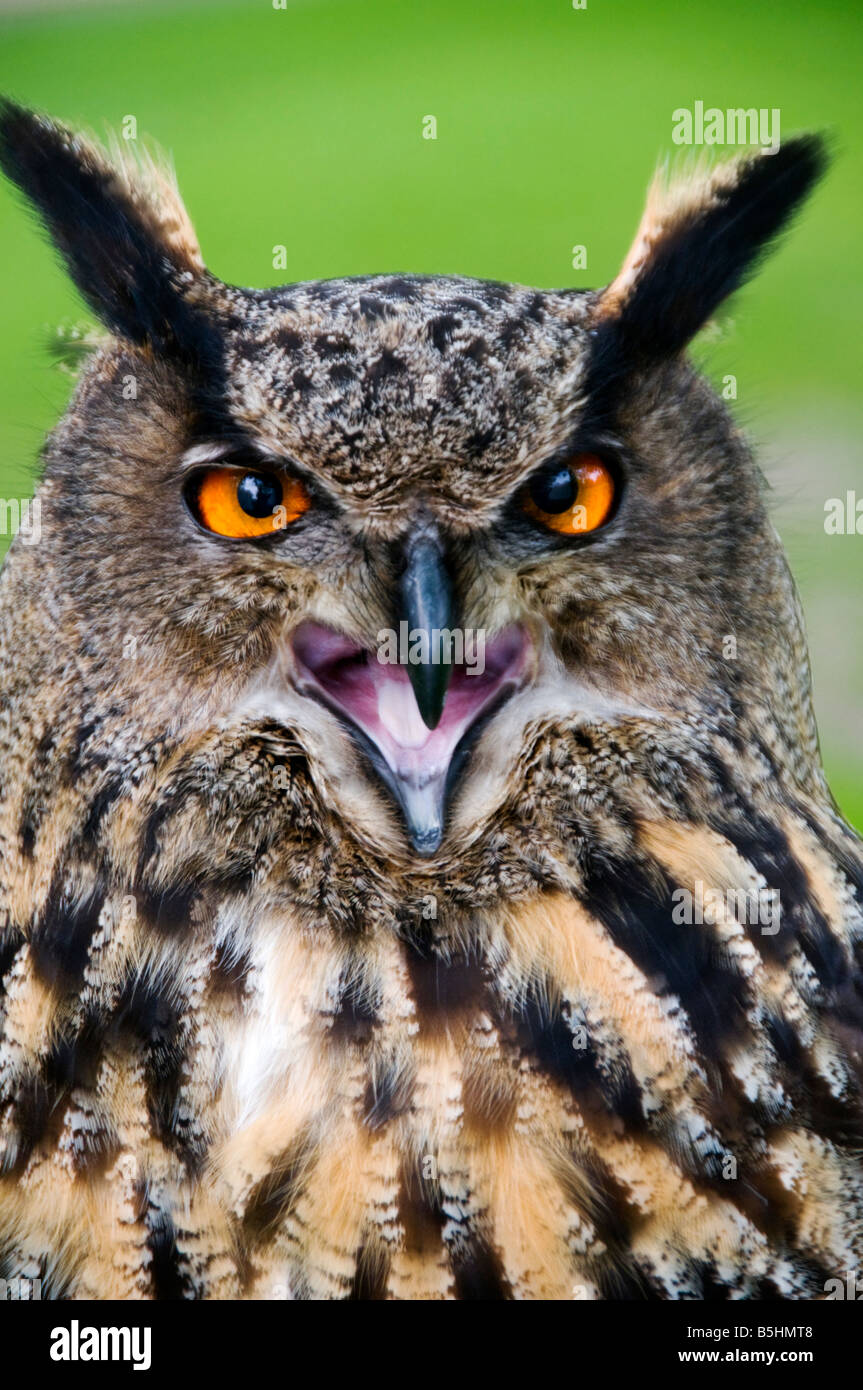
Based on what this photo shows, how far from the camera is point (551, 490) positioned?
4.62 feet

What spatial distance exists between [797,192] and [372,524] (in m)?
0.73

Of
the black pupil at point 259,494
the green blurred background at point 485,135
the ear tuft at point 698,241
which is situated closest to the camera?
the black pupil at point 259,494

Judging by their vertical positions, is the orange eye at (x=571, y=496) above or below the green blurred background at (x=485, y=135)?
below

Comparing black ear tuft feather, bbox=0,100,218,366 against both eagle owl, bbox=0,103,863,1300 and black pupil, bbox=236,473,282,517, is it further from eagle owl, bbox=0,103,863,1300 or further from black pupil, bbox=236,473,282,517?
black pupil, bbox=236,473,282,517

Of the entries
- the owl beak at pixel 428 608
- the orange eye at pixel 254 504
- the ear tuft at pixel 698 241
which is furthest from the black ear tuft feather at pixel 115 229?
the ear tuft at pixel 698 241

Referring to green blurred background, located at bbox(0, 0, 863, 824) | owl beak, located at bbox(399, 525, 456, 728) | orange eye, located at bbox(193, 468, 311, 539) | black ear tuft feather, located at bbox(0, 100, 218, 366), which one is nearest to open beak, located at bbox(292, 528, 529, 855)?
owl beak, located at bbox(399, 525, 456, 728)

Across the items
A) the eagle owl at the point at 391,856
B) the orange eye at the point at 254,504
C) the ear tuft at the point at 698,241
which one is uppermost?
the ear tuft at the point at 698,241

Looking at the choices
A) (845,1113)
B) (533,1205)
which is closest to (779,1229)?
(845,1113)

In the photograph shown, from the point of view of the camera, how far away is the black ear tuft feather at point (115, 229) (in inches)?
57.2

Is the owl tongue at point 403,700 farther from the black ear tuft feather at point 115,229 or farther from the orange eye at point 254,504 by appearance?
the black ear tuft feather at point 115,229

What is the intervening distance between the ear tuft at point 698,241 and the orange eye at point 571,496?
0.44 feet

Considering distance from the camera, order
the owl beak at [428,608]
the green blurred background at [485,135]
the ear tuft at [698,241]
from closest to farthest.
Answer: the owl beak at [428,608] → the ear tuft at [698,241] → the green blurred background at [485,135]

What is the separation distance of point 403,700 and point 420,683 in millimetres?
120

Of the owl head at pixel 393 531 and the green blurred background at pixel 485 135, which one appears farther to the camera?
the green blurred background at pixel 485 135
